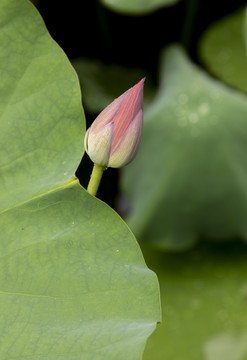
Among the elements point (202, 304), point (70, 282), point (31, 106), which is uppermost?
point (31, 106)

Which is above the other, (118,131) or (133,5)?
(118,131)

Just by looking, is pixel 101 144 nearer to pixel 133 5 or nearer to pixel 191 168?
pixel 191 168

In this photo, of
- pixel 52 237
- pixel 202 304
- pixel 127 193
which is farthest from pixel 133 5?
pixel 52 237

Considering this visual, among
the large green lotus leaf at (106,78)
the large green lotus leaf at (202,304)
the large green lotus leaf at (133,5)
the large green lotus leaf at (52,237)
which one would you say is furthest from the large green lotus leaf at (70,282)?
the large green lotus leaf at (106,78)

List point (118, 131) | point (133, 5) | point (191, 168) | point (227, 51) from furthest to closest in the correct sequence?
point (227, 51) → point (133, 5) → point (191, 168) → point (118, 131)

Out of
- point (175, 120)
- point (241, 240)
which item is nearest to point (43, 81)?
point (175, 120)

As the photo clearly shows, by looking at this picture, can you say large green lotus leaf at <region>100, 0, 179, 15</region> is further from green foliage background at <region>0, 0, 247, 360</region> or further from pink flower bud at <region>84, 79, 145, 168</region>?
pink flower bud at <region>84, 79, 145, 168</region>

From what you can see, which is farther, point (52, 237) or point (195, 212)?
point (195, 212)

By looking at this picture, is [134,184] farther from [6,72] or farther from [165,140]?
[6,72]
